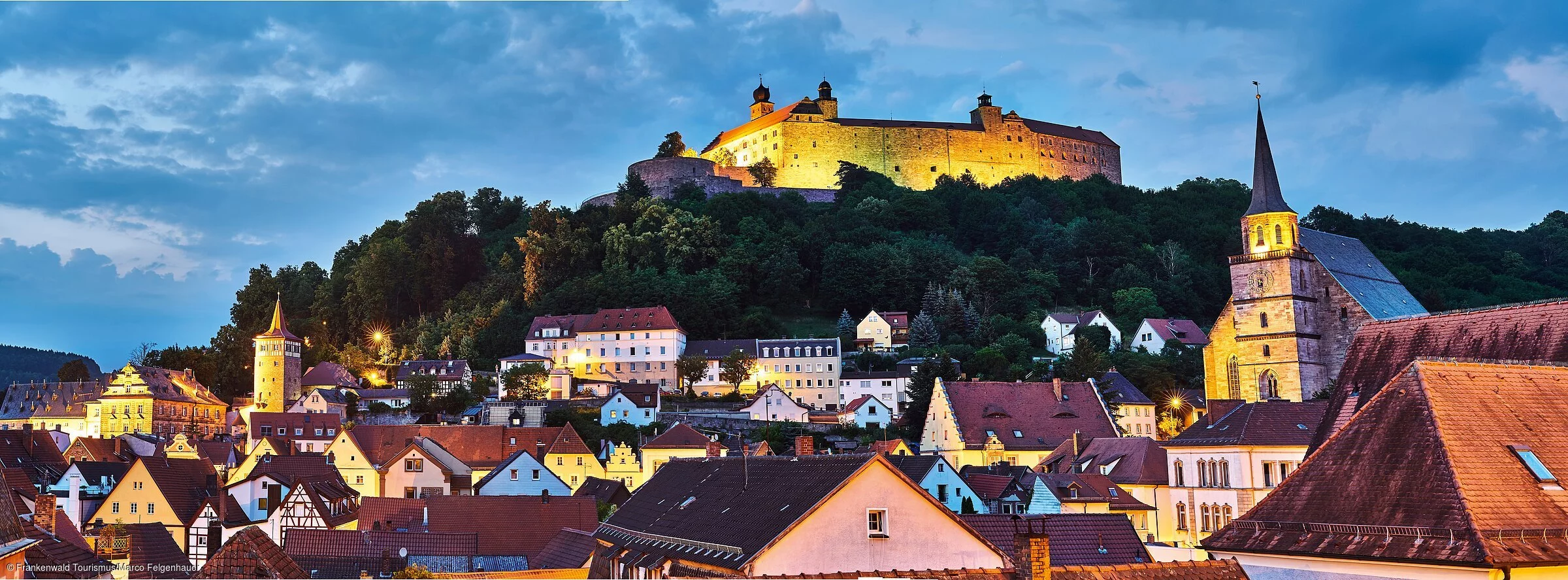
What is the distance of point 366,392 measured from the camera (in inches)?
3541

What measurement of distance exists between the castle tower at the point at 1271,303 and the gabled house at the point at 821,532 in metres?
36.1

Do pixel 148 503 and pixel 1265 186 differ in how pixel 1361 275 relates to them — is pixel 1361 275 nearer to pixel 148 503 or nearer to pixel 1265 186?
pixel 1265 186

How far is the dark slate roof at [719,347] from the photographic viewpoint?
90.8 metres

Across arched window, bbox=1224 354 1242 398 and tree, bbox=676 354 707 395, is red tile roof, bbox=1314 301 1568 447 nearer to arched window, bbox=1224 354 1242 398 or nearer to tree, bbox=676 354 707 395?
arched window, bbox=1224 354 1242 398

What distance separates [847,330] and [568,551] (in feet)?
235

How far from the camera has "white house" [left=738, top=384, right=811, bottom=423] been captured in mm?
78000

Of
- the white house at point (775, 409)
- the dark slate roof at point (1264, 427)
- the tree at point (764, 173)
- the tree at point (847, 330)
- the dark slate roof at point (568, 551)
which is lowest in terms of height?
the dark slate roof at point (568, 551)

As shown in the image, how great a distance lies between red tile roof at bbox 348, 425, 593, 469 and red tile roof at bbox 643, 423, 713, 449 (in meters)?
3.02

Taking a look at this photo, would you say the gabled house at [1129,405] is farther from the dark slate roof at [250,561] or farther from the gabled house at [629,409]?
the dark slate roof at [250,561]

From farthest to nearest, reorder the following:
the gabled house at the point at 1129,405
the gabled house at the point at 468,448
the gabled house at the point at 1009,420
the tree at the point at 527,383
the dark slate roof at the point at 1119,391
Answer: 1. the tree at the point at 527,383
2. the dark slate roof at the point at 1119,391
3. the gabled house at the point at 1129,405
4. the gabled house at the point at 468,448
5. the gabled house at the point at 1009,420

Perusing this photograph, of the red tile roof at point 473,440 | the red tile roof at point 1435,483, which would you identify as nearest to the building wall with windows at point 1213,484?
the red tile roof at point 1435,483

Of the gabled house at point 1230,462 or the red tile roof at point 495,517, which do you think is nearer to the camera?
the red tile roof at point 495,517

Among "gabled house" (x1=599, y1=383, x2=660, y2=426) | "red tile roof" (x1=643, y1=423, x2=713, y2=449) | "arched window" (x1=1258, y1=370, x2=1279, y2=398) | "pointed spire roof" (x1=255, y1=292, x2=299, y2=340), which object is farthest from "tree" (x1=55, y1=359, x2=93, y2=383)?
"arched window" (x1=1258, y1=370, x2=1279, y2=398)

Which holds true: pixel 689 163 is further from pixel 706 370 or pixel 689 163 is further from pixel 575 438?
pixel 575 438
